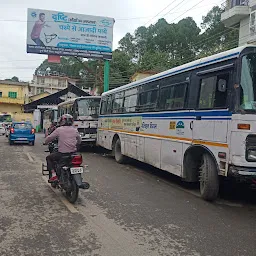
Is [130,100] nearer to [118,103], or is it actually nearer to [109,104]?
[118,103]

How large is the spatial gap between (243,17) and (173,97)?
749 inches

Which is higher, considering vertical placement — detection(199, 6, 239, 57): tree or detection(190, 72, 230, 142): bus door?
detection(199, 6, 239, 57): tree

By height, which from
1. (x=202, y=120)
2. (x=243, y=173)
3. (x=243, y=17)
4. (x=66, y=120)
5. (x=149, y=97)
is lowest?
(x=243, y=173)

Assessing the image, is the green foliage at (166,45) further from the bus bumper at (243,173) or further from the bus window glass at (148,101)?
the bus bumper at (243,173)

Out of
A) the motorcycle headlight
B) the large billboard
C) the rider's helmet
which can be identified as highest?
the large billboard

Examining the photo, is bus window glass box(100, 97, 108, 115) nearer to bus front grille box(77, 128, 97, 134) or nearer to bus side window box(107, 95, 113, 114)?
bus side window box(107, 95, 113, 114)

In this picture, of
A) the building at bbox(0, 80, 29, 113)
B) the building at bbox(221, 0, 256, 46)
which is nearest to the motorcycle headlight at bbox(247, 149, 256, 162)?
the building at bbox(221, 0, 256, 46)

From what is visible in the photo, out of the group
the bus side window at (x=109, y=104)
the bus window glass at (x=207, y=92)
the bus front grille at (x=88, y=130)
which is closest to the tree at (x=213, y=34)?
the bus front grille at (x=88, y=130)

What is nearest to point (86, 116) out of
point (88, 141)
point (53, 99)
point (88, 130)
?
point (88, 130)

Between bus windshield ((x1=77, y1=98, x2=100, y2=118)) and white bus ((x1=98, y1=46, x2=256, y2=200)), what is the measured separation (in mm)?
5632

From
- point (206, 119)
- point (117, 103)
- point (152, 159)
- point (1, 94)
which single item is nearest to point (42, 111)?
point (1, 94)

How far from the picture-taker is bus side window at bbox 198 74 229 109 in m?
6.46

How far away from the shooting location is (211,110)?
6742 millimetres

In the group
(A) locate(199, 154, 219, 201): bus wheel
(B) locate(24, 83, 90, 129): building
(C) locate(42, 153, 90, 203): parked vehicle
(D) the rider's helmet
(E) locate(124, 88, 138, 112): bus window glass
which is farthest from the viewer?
(B) locate(24, 83, 90, 129): building
